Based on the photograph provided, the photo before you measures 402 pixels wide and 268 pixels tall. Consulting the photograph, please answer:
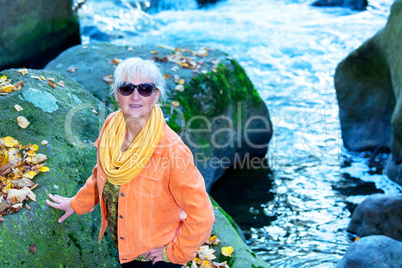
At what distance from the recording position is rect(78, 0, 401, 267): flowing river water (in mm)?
5977

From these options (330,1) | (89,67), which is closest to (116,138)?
(89,67)

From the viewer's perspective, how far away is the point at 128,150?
7.74ft

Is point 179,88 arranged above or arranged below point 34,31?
above

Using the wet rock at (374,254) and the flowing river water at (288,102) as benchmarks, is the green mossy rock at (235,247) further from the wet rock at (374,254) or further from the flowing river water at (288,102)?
the flowing river water at (288,102)

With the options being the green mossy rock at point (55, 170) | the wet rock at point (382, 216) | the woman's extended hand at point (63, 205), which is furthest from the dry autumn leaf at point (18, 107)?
the wet rock at point (382, 216)

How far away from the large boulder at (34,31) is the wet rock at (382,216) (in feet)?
28.9

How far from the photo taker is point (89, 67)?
6.10m

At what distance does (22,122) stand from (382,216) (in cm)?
419

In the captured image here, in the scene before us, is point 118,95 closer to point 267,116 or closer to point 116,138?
point 116,138

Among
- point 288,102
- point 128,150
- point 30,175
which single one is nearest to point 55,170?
point 30,175

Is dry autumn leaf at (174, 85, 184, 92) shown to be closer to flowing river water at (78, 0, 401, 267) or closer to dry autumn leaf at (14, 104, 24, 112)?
flowing river water at (78, 0, 401, 267)

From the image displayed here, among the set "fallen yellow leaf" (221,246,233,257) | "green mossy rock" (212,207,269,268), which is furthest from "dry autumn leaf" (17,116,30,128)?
"fallen yellow leaf" (221,246,233,257)

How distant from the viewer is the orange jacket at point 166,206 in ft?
7.45

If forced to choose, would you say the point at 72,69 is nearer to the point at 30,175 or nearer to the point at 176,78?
the point at 176,78
